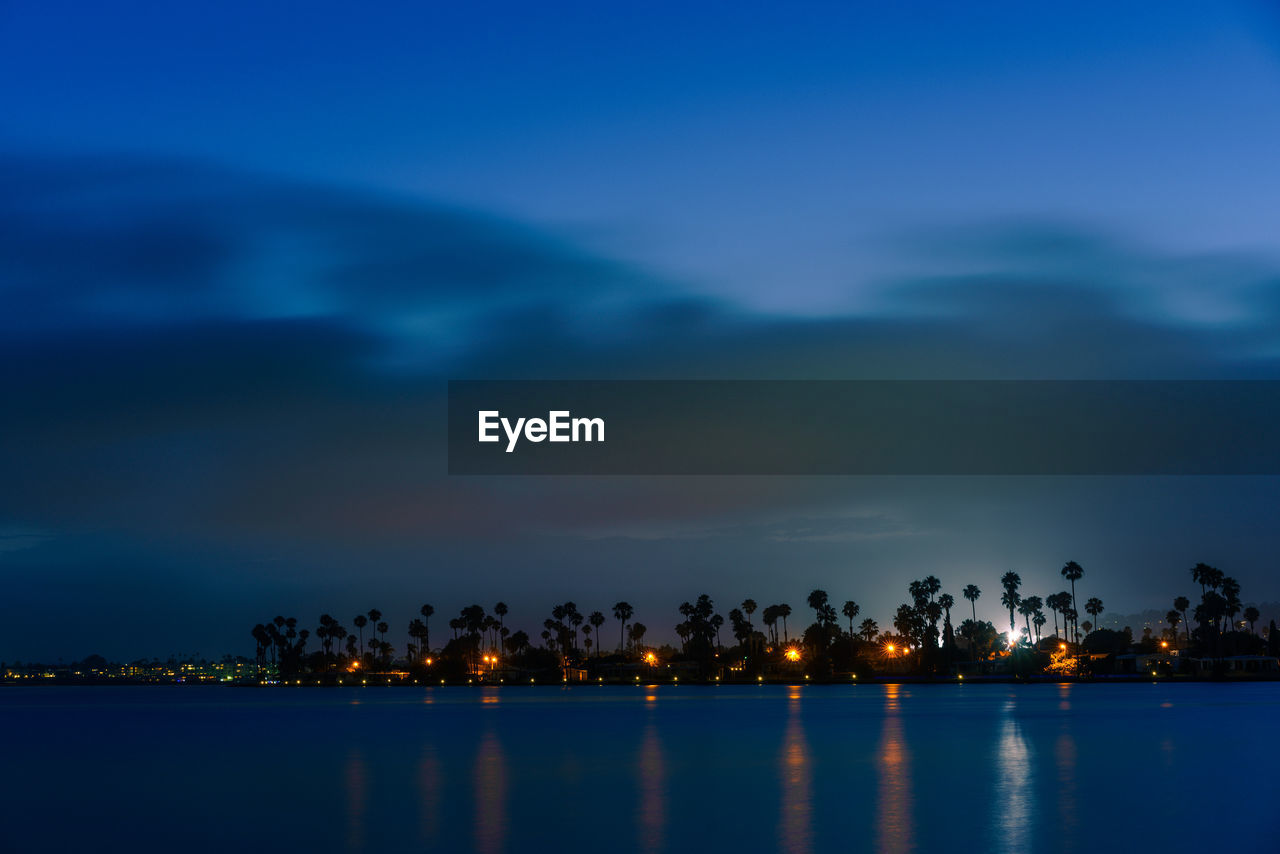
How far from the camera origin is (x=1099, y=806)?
4362 cm

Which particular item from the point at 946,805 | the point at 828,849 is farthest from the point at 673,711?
the point at 828,849

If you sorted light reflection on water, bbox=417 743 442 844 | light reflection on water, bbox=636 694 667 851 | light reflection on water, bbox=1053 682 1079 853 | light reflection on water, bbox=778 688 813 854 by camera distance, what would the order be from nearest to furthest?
light reflection on water, bbox=778 688 813 854, light reflection on water, bbox=636 694 667 851, light reflection on water, bbox=1053 682 1079 853, light reflection on water, bbox=417 743 442 844

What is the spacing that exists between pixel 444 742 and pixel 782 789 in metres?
40.2

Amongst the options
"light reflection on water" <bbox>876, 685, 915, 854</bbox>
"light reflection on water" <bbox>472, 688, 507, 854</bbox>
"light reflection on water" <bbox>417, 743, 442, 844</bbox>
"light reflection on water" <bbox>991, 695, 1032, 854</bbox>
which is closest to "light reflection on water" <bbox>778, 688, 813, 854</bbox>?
"light reflection on water" <bbox>876, 685, 915, 854</bbox>

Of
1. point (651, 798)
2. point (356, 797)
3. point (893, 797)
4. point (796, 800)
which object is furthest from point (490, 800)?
point (893, 797)

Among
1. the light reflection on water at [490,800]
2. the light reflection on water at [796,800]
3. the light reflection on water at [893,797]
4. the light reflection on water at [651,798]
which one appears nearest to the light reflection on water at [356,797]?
the light reflection on water at [490,800]

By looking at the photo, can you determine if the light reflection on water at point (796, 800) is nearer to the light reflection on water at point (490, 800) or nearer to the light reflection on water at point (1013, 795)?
the light reflection on water at point (1013, 795)

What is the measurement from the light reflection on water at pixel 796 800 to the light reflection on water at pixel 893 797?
7.78ft

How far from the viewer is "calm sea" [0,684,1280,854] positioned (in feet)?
120

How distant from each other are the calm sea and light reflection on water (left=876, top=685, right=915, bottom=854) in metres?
0.18

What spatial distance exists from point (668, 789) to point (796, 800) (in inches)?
259

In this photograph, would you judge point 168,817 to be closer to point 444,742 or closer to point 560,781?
point 560,781

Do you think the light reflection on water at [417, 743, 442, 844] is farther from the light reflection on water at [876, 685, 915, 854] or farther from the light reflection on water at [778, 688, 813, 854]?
the light reflection on water at [876, 685, 915, 854]

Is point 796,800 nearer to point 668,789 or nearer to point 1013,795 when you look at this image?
point 668,789
